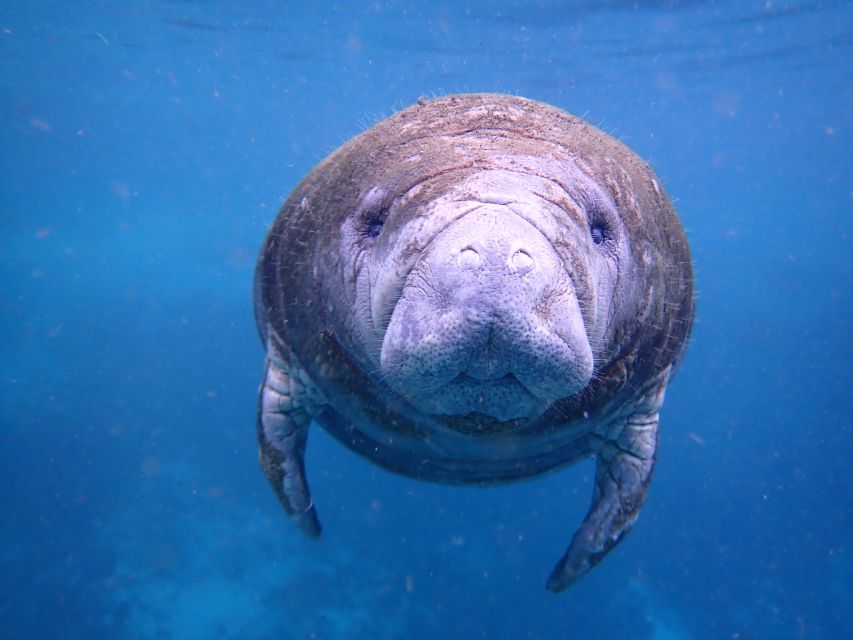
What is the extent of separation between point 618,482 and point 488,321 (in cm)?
309

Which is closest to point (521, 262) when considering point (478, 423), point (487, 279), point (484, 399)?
point (487, 279)

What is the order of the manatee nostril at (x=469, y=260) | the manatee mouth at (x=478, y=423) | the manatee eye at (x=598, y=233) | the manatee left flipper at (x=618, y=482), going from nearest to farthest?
the manatee nostril at (x=469, y=260) < the manatee mouth at (x=478, y=423) < the manatee eye at (x=598, y=233) < the manatee left flipper at (x=618, y=482)

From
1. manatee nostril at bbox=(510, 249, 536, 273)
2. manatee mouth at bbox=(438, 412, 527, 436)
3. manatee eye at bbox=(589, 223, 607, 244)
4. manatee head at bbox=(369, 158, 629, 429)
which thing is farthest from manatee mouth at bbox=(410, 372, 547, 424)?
manatee eye at bbox=(589, 223, 607, 244)

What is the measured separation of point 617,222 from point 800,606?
14368mm

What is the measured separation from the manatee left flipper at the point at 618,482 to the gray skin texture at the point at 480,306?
1cm

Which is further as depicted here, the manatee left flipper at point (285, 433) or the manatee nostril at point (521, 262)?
the manatee left flipper at point (285, 433)

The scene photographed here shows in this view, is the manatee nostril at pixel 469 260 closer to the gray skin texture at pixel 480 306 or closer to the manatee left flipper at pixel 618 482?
the gray skin texture at pixel 480 306

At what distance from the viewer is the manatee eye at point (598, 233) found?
2686mm

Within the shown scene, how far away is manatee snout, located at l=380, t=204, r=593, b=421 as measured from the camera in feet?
5.95

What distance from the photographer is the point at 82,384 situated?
19.7m

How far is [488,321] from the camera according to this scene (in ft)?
5.92

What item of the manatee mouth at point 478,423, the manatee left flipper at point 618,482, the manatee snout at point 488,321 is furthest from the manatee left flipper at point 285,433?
the manatee snout at point 488,321

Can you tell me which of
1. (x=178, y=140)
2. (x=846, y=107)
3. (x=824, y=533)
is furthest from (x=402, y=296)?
(x=178, y=140)

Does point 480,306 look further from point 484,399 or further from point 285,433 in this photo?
point 285,433
